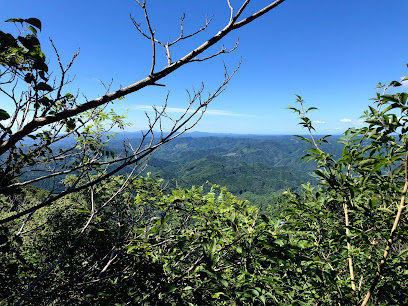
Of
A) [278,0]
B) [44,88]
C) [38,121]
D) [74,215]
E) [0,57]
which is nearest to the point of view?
[38,121]

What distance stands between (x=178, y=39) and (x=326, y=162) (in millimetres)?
2107

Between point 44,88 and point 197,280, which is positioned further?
point 197,280

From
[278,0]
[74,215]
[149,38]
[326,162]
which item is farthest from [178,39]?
[74,215]

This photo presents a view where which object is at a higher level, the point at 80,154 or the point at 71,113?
the point at 71,113

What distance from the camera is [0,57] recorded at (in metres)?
1.63

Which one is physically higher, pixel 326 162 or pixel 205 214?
pixel 326 162

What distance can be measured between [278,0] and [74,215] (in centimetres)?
1191

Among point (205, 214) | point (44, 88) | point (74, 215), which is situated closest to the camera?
point (44, 88)

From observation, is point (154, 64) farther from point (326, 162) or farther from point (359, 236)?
point (359, 236)

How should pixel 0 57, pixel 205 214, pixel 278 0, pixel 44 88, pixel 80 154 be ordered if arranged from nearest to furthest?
pixel 278 0 → pixel 44 88 → pixel 0 57 → pixel 205 214 → pixel 80 154

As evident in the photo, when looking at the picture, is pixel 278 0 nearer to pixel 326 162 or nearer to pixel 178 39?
pixel 178 39

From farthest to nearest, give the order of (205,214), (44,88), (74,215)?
(74,215) < (205,214) < (44,88)

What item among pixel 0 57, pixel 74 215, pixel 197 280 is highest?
pixel 0 57

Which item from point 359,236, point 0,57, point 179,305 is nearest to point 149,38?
point 0,57
